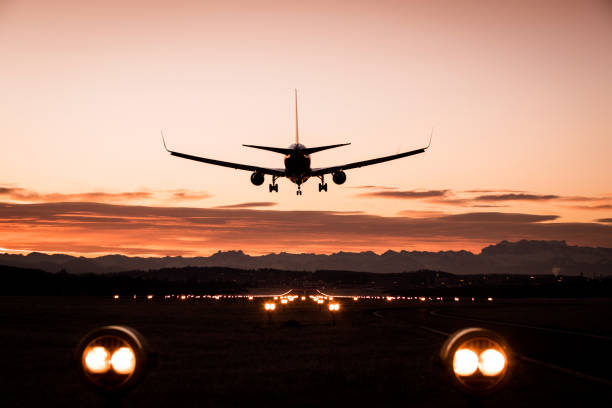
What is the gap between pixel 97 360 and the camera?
6012mm

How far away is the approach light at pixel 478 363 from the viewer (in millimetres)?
5891

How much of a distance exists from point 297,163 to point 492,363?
1922 inches

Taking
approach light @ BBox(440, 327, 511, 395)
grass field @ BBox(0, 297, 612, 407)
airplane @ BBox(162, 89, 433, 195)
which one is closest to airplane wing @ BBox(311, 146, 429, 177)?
airplane @ BBox(162, 89, 433, 195)

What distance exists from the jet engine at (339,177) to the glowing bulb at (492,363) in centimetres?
4809

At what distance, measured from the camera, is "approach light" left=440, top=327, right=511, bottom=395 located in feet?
19.3

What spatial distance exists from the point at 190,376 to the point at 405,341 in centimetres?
1598

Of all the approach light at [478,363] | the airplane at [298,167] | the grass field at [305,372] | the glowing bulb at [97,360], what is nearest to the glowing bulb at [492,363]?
the approach light at [478,363]

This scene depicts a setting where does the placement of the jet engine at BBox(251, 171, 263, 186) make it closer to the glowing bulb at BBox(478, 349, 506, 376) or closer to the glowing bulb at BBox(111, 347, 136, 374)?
the glowing bulb at BBox(111, 347, 136, 374)

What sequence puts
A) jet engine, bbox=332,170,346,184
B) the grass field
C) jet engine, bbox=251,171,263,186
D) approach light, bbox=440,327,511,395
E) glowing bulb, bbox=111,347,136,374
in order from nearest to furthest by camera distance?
approach light, bbox=440,327,511,395 → glowing bulb, bbox=111,347,136,374 → the grass field → jet engine, bbox=332,170,346,184 → jet engine, bbox=251,171,263,186

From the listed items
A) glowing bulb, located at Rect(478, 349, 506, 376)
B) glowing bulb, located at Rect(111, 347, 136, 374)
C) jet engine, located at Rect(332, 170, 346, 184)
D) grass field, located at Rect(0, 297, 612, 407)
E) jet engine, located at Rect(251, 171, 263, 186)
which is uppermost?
jet engine, located at Rect(251, 171, 263, 186)

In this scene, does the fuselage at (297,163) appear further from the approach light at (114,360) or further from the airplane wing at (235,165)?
the approach light at (114,360)

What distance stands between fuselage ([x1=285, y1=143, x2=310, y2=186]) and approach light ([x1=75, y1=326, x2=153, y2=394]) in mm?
48320

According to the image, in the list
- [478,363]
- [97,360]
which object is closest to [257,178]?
[97,360]

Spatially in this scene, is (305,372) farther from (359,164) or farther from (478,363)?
(359,164)
